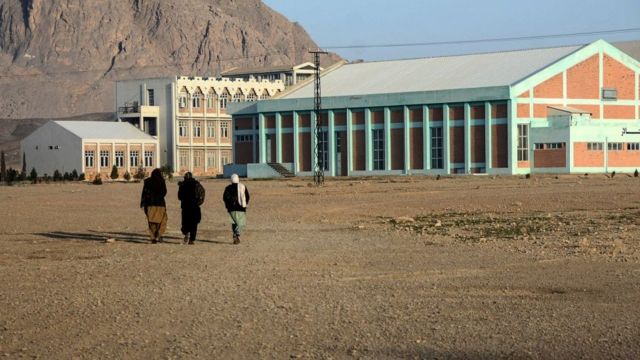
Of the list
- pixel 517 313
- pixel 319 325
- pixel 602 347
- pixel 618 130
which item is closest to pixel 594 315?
pixel 517 313

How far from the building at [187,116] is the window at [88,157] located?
1050cm

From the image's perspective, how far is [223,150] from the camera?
118 m

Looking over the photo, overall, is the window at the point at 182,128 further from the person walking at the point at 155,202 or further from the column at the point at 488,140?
the person walking at the point at 155,202

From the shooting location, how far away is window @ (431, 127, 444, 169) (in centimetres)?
8425

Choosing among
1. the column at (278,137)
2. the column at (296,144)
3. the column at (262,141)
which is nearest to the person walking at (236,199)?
the column at (296,144)

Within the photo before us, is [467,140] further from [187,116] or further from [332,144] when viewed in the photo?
[187,116]

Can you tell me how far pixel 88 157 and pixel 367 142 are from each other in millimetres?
26925

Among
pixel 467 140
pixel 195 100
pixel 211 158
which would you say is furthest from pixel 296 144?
pixel 211 158

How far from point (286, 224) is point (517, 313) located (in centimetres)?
1978

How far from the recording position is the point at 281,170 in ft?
303

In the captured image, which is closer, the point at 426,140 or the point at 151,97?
the point at 426,140

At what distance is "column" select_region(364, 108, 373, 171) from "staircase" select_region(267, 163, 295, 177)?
6495 millimetres

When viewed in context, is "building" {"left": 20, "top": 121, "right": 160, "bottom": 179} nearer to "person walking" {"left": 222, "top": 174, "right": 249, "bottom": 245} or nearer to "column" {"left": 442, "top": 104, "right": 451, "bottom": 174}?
"column" {"left": 442, "top": 104, "right": 451, "bottom": 174}

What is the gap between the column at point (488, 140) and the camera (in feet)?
264
